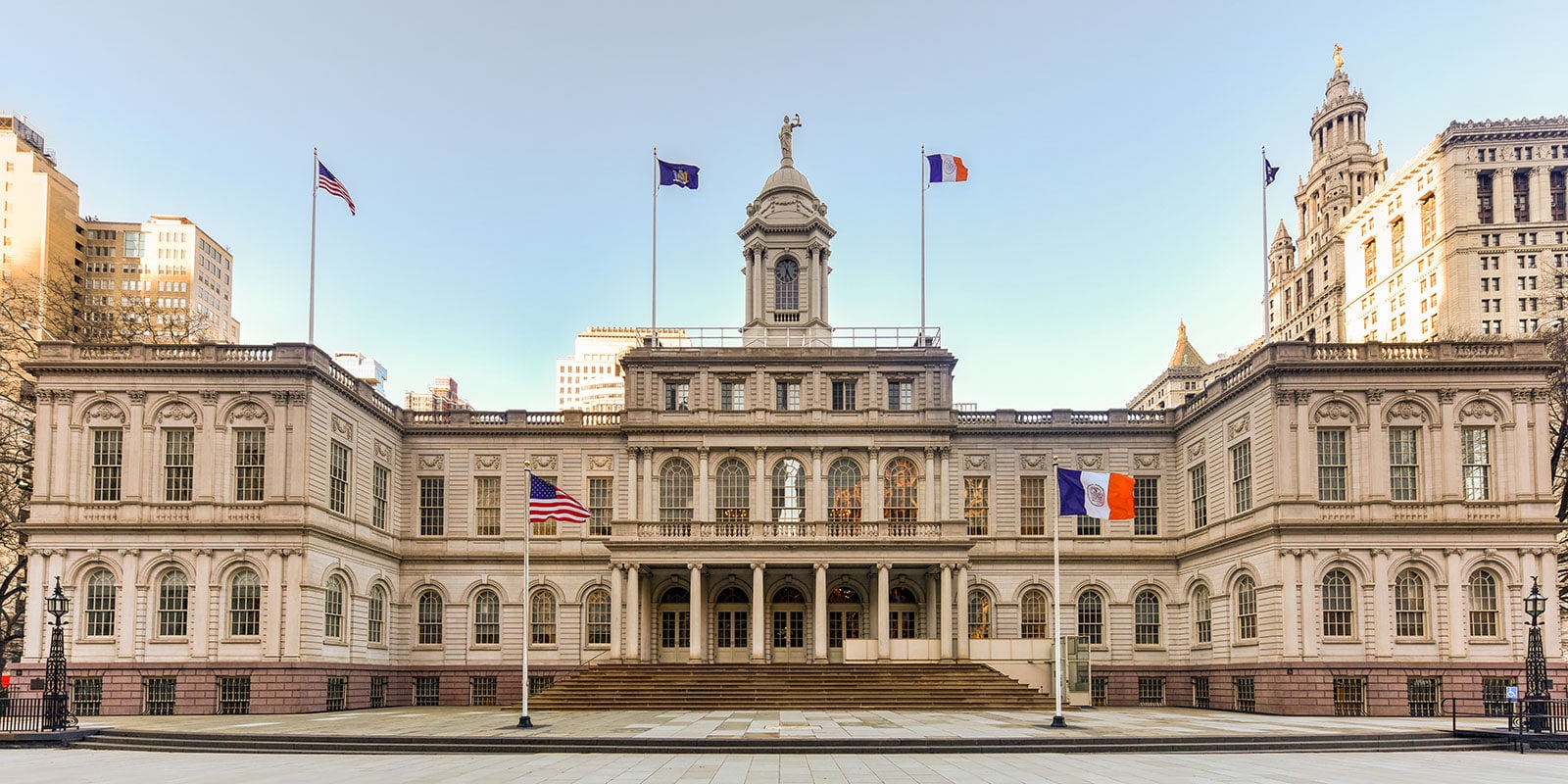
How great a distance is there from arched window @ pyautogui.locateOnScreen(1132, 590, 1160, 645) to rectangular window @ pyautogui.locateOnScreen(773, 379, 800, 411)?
647 inches

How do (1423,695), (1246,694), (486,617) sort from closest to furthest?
(1423,695) → (1246,694) → (486,617)

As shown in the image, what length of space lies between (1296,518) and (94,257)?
140 m

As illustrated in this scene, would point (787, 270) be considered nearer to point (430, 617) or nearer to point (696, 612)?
point (696, 612)

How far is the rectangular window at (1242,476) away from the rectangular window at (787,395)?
57.9ft

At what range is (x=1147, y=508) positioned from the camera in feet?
181

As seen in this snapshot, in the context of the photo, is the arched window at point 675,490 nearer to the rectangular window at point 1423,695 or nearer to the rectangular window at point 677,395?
the rectangular window at point 677,395

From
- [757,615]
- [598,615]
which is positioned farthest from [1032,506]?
[598,615]

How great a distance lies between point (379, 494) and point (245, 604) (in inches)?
358

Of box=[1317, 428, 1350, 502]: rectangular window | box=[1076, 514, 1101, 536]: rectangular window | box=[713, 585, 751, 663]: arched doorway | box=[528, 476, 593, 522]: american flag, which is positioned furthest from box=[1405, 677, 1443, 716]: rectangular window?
box=[528, 476, 593, 522]: american flag

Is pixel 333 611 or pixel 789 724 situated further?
pixel 333 611

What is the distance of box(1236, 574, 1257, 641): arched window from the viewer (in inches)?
1797

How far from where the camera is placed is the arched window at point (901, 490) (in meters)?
54.0

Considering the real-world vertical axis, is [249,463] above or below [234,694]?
above

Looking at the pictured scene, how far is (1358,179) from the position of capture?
14812 centimetres
